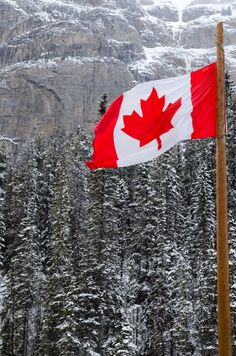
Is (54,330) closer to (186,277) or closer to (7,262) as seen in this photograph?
(186,277)

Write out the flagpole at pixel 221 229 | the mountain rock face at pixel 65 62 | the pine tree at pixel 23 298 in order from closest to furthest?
1. the flagpole at pixel 221 229
2. the pine tree at pixel 23 298
3. the mountain rock face at pixel 65 62

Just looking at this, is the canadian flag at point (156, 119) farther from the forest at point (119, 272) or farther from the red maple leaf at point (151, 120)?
the forest at point (119, 272)

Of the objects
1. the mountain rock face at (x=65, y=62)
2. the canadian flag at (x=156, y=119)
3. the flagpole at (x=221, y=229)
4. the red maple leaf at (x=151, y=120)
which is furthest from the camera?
the mountain rock face at (x=65, y=62)

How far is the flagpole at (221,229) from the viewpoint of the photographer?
260 inches

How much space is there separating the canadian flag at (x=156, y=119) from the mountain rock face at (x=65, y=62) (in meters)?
142

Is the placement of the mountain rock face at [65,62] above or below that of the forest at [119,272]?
above

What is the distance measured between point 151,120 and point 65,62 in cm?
16660

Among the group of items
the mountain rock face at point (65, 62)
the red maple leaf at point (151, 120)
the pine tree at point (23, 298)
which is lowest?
the pine tree at point (23, 298)

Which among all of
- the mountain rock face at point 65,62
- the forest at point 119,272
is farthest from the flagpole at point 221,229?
the mountain rock face at point 65,62

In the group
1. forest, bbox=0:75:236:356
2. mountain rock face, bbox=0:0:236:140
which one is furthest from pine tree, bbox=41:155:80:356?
mountain rock face, bbox=0:0:236:140

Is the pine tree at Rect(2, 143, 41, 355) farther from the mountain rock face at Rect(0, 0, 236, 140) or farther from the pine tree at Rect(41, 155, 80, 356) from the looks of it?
the mountain rock face at Rect(0, 0, 236, 140)

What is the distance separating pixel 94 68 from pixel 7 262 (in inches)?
4832

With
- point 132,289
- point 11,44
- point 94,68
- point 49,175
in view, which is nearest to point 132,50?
point 94,68

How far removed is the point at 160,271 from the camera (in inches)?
1510
